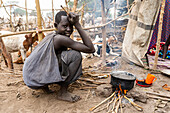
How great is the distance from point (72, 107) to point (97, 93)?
1.82ft

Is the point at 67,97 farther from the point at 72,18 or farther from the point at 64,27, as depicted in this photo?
the point at 72,18

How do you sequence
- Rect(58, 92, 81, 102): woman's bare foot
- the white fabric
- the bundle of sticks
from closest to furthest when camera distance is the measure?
1. the bundle of sticks
2. Rect(58, 92, 81, 102): woman's bare foot
3. the white fabric

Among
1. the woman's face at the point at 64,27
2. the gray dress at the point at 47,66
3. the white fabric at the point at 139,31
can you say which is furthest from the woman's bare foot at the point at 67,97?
the white fabric at the point at 139,31

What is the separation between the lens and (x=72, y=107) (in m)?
2.01

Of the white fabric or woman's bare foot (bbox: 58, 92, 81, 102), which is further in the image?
the white fabric

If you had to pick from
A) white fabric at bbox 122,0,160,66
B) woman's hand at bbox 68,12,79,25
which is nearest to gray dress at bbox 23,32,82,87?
woman's hand at bbox 68,12,79,25

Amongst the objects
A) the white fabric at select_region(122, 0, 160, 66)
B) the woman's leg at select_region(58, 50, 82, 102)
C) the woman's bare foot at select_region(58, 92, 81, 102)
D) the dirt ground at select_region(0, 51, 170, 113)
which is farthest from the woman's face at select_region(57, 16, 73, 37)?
the white fabric at select_region(122, 0, 160, 66)

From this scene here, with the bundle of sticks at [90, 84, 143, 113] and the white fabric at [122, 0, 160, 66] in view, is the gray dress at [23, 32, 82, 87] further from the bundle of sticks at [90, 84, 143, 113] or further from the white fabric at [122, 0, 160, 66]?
the white fabric at [122, 0, 160, 66]

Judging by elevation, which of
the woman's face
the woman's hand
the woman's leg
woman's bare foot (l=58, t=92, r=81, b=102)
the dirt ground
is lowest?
the dirt ground

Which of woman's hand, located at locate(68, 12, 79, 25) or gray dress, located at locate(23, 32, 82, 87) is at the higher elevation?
woman's hand, located at locate(68, 12, 79, 25)

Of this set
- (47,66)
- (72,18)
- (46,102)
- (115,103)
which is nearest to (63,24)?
(72,18)

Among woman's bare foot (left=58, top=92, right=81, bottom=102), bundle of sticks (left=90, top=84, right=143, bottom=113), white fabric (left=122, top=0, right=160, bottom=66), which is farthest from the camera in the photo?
white fabric (left=122, top=0, right=160, bottom=66)

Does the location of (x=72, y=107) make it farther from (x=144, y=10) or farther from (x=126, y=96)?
(x=144, y=10)

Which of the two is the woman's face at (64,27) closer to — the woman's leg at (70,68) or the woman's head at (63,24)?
the woman's head at (63,24)
